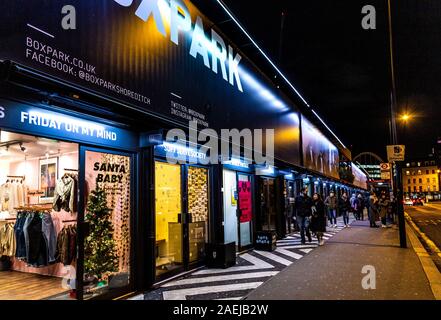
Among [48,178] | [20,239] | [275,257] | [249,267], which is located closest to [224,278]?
[249,267]

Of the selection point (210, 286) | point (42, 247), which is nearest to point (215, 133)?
point (210, 286)

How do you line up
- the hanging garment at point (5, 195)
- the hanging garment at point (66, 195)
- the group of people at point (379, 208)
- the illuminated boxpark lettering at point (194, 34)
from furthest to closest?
the group of people at point (379, 208) → the hanging garment at point (5, 195) → the illuminated boxpark lettering at point (194, 34) → the hanging garment at point (66, 195)

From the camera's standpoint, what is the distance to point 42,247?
749 centimetres

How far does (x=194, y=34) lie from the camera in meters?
9.16

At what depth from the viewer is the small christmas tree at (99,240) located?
20.1 feet

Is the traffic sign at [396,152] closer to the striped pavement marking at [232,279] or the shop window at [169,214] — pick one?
the striped pavement marking at [232,279]

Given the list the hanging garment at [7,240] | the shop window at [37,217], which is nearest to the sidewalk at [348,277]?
the shop window at [37,217]

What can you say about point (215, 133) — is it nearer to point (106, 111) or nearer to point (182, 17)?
point (182, 17)

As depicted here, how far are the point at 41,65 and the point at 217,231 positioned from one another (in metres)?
6.66

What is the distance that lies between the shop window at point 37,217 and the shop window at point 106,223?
596mm

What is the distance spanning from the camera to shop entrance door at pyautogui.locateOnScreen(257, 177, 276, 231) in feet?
44.2

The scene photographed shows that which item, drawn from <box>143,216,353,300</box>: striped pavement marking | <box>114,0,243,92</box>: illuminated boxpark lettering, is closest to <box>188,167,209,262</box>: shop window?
<box>143,216,353,300</box>: striped pavement marking

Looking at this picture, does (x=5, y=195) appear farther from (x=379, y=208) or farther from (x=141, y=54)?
(x=379, y=208)
